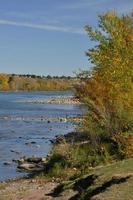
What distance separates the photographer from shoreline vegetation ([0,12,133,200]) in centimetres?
1641

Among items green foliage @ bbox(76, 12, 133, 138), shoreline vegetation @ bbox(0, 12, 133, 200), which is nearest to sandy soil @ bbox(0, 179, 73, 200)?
shoreline vegetation @ bbox(0, 12, 133, 200)

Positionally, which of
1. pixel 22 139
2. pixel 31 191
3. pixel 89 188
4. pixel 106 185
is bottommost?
pixel 22 139

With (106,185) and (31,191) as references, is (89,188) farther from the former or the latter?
(31,191)

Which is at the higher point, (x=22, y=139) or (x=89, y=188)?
(x=89, y=188)

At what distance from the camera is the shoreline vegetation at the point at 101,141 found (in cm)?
1641

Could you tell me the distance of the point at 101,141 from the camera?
25406 millimetres

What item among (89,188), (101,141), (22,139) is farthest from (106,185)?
(22,139)

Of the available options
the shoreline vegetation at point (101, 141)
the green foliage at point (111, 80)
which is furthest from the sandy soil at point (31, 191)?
the green foliage at point (111, 80)

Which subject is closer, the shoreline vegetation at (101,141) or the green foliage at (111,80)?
the shoreline vegetation at (101,141)

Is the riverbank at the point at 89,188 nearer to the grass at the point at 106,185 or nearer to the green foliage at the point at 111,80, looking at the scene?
the grass at the point at 106,185

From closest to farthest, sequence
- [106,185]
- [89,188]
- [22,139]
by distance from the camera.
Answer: [106,185], [89,188], [22,139]

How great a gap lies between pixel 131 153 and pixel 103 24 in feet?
31.7

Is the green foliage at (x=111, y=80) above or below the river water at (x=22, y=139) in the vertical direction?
above

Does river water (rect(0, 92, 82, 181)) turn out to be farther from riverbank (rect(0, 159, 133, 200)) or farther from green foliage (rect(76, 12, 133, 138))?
riverbank (rect(0, 159, 133, 200))
